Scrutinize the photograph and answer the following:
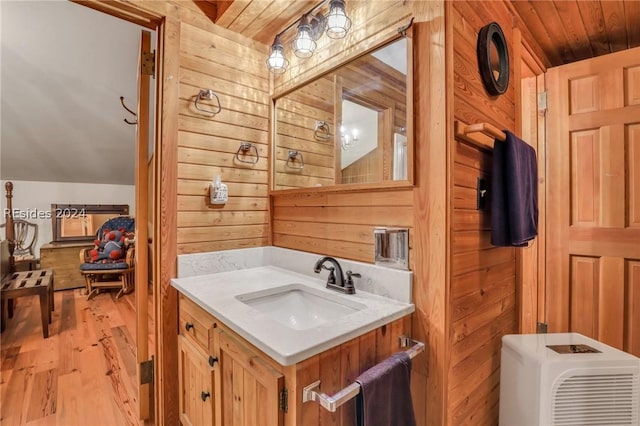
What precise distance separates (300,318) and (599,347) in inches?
51.9

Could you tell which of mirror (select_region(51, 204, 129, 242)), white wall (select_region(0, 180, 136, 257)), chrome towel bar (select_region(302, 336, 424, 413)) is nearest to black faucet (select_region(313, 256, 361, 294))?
chrome towel bar (select_region(302, 336, 424, 413))

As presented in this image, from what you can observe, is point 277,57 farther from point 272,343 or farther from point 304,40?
point 272,343

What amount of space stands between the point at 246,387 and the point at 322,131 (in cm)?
125

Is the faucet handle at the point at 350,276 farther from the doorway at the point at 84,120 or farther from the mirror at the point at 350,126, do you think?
the doorway at the point at 84,120

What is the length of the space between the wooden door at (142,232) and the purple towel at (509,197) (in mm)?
1775

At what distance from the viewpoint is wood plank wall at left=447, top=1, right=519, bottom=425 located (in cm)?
118

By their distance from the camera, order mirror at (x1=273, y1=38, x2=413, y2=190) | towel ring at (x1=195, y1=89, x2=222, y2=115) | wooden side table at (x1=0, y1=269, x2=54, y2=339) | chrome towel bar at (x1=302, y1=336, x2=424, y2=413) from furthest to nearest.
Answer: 1. wooden side table at (x1=0, y1=269, x2=54, y2=339)
2. towel ring at (x1=195, y1=89, x2=222, y2=115)
3. mirror at (x1=273, y1=38, x2=413, y2=190)
4. chrome towel bar at (x1=302, y1=336, x2=424, y2=413)

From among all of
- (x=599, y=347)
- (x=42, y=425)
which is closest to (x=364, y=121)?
(x=599, y=347)

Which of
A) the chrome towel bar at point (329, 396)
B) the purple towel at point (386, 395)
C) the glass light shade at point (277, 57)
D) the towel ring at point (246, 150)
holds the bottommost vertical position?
the purple towel at point (386, 395)

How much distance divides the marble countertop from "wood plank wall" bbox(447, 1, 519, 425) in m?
0.28

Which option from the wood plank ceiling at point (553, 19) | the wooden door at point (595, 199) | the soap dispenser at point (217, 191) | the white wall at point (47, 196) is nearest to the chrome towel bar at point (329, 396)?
the soap dispenser at point (217, 191)

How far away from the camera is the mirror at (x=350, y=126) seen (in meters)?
1.25

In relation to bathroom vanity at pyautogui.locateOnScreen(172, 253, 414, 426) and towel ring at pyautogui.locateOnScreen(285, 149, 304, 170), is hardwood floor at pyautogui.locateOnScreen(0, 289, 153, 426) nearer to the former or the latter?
bathroom vanity at pyautogui.locateOnScreen(172, 253, 414, 426)

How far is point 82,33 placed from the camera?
8.21ft
